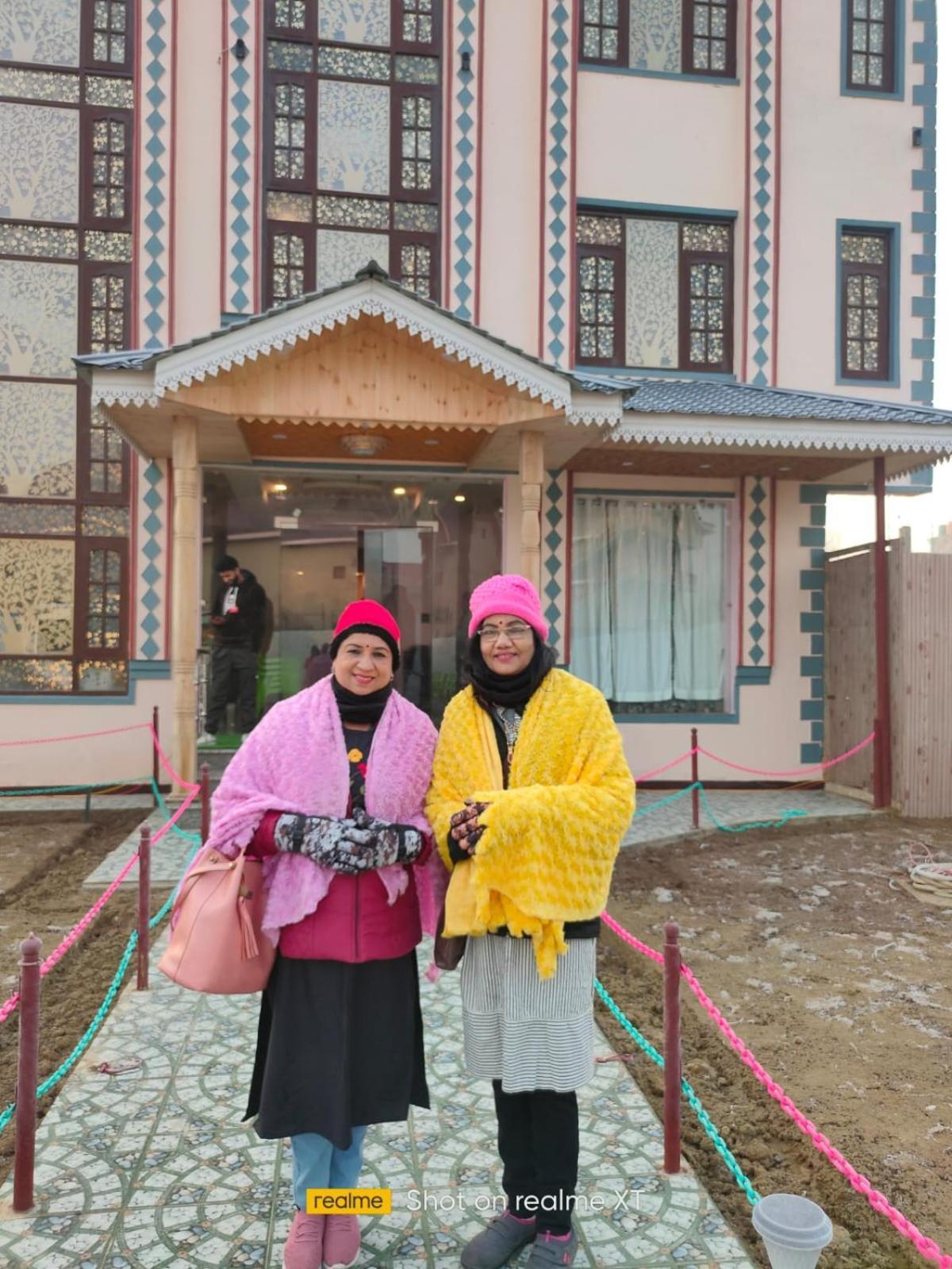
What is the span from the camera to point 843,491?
11.1 m

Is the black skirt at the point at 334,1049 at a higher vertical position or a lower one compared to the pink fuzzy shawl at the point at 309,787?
lower

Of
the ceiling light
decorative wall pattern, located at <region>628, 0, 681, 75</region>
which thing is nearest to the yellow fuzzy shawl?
the ceiling light

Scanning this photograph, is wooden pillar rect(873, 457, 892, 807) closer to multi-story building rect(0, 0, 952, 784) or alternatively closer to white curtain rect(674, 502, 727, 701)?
multi-story building rect(0, 0, 952, 784)

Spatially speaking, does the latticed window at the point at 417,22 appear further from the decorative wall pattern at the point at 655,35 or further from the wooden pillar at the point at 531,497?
the wooden pillar at the point at 531,497

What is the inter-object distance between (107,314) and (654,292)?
6.44 meters

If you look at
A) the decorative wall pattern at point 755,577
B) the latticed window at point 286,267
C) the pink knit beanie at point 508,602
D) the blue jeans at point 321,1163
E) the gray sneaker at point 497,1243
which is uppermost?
the latticed window at point 286,267

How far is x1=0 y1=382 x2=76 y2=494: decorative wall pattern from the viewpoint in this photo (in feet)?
31.9

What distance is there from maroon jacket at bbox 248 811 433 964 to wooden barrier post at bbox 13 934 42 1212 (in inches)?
40.2

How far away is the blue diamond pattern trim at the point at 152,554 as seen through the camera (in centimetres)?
973

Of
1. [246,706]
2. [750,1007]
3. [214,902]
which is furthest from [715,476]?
[214,902]

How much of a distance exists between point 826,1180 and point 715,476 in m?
8.60

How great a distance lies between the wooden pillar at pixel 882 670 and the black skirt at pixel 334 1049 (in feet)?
27.4

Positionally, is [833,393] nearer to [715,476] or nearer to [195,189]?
[715,476]

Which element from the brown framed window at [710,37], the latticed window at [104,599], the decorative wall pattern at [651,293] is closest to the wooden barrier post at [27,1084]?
the latticed window at [104,599]
